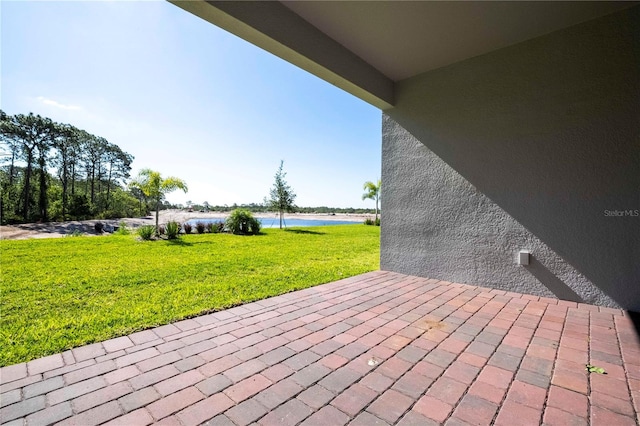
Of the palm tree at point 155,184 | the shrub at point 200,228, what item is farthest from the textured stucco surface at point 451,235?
the palm tree at point 155,184

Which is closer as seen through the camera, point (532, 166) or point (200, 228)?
point (532, 166)

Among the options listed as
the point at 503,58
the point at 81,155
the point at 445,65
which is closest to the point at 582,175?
the point at 503,58

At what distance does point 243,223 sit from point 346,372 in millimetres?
11362

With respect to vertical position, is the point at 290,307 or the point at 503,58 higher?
the point at 503,58

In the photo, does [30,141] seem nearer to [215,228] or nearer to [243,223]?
[215,228]

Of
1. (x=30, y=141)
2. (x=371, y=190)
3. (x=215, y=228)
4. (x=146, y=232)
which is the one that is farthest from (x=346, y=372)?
(x=30, y=141)

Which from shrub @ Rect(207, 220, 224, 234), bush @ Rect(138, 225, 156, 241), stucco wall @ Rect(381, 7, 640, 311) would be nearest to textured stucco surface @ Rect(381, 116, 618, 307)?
stucco wall @ Rect(381, 7, 640, 311)

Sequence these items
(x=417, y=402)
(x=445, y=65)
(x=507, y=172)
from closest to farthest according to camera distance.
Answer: (x=417, y=402)
(x=507, y=172)
(x=445, y=65)

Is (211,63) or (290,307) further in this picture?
(211,63)

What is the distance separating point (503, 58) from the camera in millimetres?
3643

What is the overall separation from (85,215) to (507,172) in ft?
106

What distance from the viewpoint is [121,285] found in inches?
150

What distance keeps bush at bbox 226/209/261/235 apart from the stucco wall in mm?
8942

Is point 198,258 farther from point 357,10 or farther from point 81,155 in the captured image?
point 81,155
